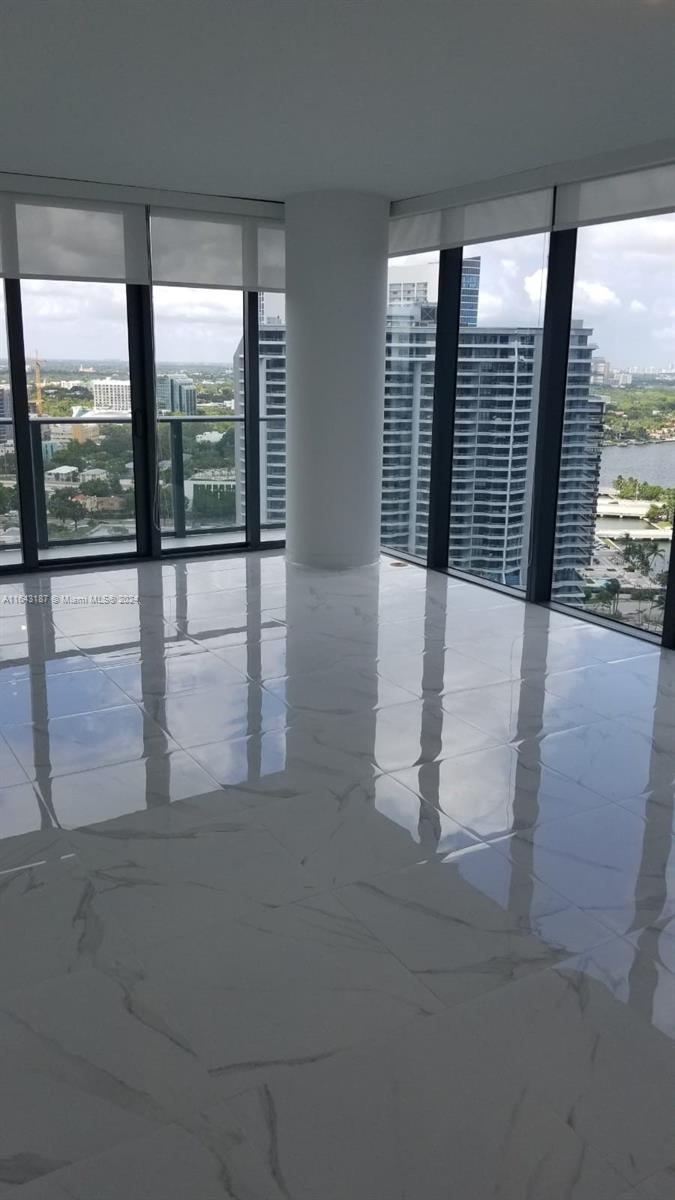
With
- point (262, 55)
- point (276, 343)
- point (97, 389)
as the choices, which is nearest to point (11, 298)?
point (97, 389)

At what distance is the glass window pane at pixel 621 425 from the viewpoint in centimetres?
478

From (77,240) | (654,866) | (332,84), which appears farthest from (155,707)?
(77,240)

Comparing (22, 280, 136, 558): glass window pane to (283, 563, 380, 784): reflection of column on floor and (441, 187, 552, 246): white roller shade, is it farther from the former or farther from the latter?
(441, 187, 552, 246): white roller shade

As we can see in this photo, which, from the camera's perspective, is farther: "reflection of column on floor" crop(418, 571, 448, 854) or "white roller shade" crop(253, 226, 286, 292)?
"white roller shade" crop(253, 226, 286, 292)

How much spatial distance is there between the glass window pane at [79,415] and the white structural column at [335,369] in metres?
1.25

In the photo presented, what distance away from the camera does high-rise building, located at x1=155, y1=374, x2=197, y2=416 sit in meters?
6.62

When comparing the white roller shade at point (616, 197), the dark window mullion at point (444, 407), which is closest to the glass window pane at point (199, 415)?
the dark window mullion at point (444, 407)

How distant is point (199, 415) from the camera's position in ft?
22.4

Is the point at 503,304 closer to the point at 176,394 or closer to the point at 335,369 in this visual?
the point at 335,369

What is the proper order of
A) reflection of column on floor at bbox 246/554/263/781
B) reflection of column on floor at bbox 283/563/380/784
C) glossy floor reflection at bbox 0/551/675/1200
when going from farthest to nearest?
reflection of column on floor at bbox 283/563/380/784 → reflection of column on floor at bbox 246/554/263/781 → glossy floor reflection at bbox 0/551/675/1200

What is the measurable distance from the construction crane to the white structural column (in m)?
1.71

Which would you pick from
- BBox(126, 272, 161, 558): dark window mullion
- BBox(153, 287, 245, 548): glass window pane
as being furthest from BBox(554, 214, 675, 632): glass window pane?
BBox(126, 272, 161, 558): dark window mullion

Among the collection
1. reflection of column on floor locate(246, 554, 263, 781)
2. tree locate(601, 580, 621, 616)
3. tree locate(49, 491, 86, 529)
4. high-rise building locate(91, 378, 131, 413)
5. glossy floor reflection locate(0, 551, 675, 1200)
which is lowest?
glossy floor reflection locate(0, 551, 675, 1200)

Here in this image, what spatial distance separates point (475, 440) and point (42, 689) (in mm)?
3419
